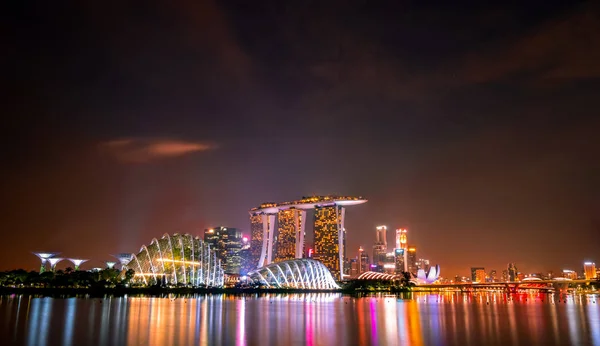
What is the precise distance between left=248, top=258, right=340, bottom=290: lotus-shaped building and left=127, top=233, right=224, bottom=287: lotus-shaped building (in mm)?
15861

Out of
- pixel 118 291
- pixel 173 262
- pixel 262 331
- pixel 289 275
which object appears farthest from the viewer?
pixel 289 275

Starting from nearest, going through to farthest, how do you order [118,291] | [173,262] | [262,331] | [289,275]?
[262,331], [118,291], [173,262], [289,275]

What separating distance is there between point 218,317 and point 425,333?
61.4ft

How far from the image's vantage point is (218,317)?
4466 cm

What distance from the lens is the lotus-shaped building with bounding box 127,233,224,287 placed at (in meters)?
114

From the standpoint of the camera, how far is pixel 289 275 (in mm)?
137000

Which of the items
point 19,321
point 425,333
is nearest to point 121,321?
point 19,321

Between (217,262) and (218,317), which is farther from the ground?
(217,262)

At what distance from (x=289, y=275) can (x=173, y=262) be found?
34.2 metres

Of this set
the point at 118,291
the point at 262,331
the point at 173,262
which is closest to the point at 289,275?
the point at 173,262

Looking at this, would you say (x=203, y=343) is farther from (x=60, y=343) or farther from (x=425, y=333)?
(x=425, y=333)

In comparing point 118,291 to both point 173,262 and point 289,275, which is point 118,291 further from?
point 289,275

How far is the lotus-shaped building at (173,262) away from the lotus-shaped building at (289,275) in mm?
15861

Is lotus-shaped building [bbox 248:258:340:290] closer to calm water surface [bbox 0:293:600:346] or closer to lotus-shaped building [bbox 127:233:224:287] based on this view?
lotus-shaped building [bbox 127:233:224:287]
